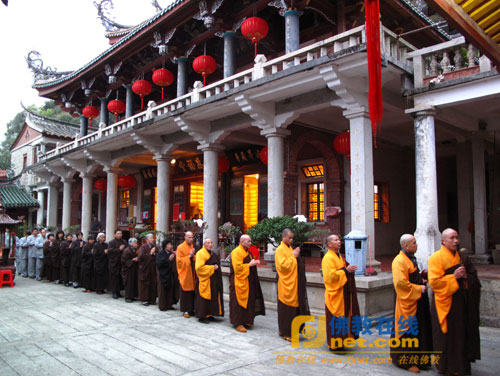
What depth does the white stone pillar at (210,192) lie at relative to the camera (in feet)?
38.8

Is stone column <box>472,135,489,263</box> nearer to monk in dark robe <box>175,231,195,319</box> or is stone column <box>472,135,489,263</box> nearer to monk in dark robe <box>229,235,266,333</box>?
monk in dark robe <box>229,235,266,333</box>

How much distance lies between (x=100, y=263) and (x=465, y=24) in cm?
1033

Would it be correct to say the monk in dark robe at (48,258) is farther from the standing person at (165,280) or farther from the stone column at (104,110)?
the standing person at (165,280)

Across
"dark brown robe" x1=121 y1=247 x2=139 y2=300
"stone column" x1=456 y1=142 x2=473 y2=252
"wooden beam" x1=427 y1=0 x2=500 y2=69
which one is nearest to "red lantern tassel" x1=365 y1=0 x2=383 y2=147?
"wooden beam" x1=427 y1=0 x2=500 y2=69

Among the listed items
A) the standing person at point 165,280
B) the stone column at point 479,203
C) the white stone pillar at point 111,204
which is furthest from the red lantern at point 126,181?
the stone column at point 479,203

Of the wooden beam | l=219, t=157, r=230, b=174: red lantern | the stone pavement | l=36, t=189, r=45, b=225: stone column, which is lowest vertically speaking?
the stone pavement

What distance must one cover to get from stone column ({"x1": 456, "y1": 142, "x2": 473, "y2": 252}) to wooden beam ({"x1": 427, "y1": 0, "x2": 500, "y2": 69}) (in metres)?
8.92

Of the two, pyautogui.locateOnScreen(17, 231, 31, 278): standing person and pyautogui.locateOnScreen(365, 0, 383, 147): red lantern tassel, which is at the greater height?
pyautogui.locateOnScreen(365, 0, 383, 147): red lantern tassel

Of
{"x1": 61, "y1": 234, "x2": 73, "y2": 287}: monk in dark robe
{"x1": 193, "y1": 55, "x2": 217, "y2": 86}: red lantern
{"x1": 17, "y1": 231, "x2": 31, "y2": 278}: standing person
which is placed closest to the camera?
{"x1": 193, "y1": 55, "x2": 217, "y2": 86}: red lantern

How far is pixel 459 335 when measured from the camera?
4.48 meters

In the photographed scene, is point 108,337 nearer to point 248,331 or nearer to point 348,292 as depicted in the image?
point 248,331

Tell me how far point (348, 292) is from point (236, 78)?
6449mm

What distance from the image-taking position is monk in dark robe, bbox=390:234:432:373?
484 centimetres

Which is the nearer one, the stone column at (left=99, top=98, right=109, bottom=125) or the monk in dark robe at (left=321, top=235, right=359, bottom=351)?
the monk in dark robe at (left=321, top=235, right=359, bottom=351)
